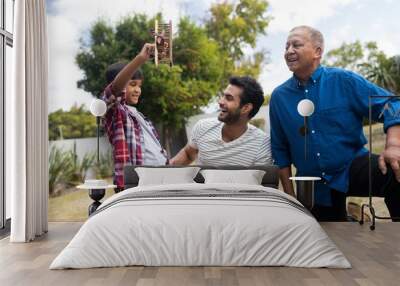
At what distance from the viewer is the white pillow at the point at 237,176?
5.96 m

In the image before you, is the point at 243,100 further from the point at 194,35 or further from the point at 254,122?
the point at 194,35

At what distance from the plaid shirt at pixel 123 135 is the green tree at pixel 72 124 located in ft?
0.66

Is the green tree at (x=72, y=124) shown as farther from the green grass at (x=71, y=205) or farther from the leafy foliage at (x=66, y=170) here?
the green grass at (x=71, y=205)

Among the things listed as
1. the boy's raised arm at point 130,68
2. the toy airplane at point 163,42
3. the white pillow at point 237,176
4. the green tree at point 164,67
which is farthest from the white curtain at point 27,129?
the white pillow at point 237,176

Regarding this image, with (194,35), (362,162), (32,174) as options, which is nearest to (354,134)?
(362,162)

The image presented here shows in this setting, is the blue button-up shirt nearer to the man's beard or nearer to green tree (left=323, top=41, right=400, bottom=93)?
green tree (left=323, top=41, right=400, bottom=93)

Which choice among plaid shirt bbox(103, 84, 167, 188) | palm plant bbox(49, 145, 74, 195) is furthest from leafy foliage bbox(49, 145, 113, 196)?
plaid shirt bbox(103, 84, 167, 188)

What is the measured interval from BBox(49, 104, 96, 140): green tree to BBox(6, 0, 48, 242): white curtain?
822 mm

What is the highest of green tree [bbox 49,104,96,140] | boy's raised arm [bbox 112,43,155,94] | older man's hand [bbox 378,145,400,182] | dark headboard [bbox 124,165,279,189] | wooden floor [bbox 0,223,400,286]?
boy's raised arm [bbox 112,43,155,94]

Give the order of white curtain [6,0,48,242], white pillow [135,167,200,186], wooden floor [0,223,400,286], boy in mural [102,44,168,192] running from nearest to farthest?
1. wooden floor [0,223,400,286]
2. white curtain [6,0,48,242]
3. white pillow [135,167,200,186]
4. boy in mural [102,44,168,192]

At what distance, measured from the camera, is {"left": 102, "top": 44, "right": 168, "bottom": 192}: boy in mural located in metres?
6.61

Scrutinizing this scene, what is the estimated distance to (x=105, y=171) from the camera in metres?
6.68

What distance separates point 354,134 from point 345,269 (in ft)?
8.66

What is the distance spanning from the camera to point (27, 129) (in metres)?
5.43
